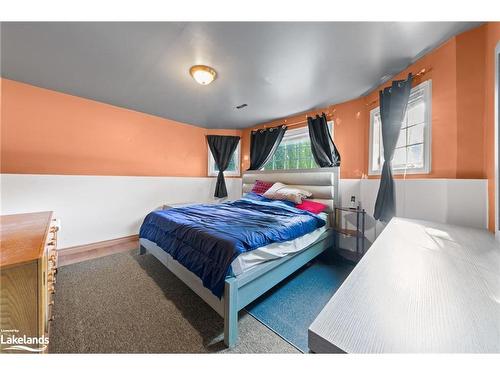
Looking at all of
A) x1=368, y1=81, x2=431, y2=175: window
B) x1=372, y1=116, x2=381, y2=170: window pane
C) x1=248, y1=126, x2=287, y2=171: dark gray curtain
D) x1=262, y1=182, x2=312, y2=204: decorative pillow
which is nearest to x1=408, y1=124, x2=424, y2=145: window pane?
x1=368, y1=81, x2=431, y2=175: window

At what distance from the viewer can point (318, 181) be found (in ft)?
9.42

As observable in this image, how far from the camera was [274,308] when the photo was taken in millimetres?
1605

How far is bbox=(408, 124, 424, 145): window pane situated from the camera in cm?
196

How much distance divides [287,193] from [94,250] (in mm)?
3027

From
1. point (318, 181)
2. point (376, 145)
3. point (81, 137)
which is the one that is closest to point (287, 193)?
point (318, 181)

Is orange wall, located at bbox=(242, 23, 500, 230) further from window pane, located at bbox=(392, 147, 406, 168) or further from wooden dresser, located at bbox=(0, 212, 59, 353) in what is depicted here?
wooden dresser, located at bbox=(0, 212, 59, 353)

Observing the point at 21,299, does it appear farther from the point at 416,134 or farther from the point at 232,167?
the point at 232,167

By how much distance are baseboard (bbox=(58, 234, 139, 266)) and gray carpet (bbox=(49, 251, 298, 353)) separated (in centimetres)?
46

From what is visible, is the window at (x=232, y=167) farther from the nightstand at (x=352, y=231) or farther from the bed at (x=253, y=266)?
the nightstand at (x=352, y=231)

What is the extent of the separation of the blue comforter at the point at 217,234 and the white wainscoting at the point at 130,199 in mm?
894

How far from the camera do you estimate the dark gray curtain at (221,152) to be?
13.8ft
